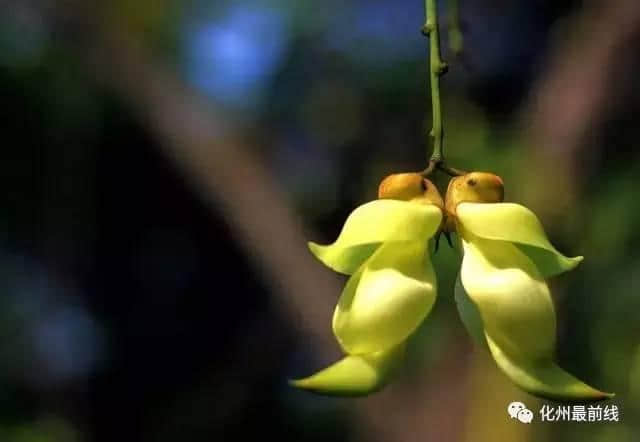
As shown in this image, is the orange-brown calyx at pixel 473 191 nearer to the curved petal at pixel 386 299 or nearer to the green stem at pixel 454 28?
the curved petal at pixel 386 299

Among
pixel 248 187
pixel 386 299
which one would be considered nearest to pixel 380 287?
pixel 386 299

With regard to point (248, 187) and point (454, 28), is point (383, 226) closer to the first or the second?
point (454, 28)

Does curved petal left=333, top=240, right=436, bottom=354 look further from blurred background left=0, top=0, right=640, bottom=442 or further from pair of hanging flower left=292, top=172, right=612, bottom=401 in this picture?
blurred background left=0, top=0, right=640, bottom=442

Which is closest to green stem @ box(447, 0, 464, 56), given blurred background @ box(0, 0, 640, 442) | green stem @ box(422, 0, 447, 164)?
green stem @ box(422, 0, 447, 164)

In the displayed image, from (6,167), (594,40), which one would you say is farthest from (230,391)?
(594,40)

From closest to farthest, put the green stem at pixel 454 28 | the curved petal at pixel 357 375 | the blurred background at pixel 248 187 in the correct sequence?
the curved petal at pixel 357 375
the green stem at pixel 454 28
the blurred background at pixel 248 187

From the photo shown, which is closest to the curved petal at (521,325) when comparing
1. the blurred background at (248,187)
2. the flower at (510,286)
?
the flower at (510,286)
